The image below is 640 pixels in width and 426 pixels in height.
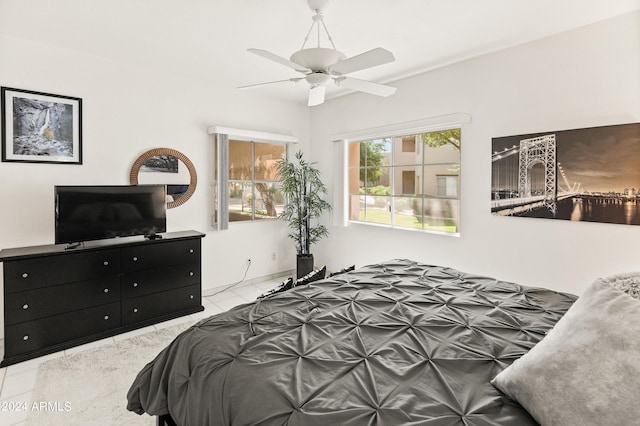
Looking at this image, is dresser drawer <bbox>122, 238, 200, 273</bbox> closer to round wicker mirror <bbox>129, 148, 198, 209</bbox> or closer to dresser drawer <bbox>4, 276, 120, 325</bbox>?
dresser drawer <bbox>4, 276, 120, 325</bbox>

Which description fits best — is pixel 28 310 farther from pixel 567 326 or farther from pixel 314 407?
pixel 567 326

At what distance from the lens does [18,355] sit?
2.64 m

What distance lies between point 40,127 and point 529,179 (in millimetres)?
4400

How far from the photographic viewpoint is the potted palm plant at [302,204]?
4.59m

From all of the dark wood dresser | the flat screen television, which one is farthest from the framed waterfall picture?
the dark wood dresser

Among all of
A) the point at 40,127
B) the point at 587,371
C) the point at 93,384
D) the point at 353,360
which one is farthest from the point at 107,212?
the point at 587,371

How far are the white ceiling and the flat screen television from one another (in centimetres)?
130

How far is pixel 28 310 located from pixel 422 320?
2994 mm

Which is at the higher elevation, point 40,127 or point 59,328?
point 40,127

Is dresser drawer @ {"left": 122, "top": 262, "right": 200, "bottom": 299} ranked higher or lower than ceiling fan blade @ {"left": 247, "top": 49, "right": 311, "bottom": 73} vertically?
lower

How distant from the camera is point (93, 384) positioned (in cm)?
234

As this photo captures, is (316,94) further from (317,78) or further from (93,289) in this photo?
(93,289)

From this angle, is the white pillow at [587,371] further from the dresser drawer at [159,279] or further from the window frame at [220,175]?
the window frame at [220,175]

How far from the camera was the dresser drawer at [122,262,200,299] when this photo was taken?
3217mm
